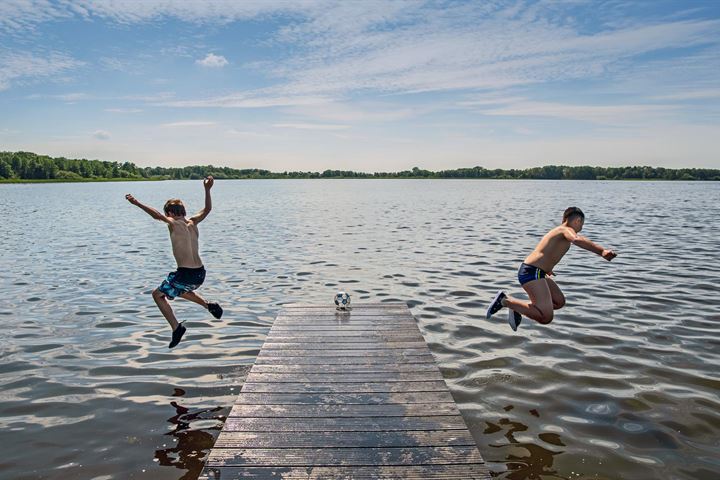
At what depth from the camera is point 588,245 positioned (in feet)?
24.7

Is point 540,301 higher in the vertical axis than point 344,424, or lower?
higher

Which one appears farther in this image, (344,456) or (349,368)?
(349,368)

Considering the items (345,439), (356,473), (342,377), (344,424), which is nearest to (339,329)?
(342,377)

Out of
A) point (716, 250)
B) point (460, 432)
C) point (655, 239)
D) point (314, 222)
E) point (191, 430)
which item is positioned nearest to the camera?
point (460, 432)

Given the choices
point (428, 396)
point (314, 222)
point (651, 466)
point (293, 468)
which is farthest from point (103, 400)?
point (314, 222)

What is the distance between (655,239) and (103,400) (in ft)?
84.0

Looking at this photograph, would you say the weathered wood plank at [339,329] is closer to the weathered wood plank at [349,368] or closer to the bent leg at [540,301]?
the weathered wood plank at [349,368]

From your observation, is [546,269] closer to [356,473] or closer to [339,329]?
[339,329]

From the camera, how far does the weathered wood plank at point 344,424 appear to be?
→ 547 centimetres

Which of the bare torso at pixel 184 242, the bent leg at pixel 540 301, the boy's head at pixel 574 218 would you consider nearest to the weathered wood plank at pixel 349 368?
the bent leg at pixel 540 301

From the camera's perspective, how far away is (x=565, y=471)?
231 inches

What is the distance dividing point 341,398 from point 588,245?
417 centimetres

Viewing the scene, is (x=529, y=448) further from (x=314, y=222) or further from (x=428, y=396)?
(x=314, y=222)

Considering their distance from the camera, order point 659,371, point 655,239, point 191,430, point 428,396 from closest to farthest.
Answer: point 428,396 → point 191,430 → point 659,371 → point 655,239
